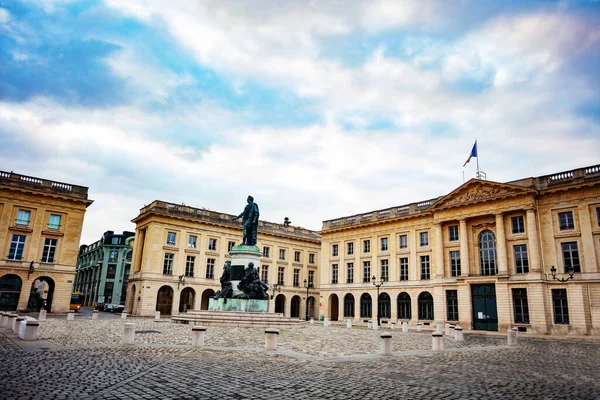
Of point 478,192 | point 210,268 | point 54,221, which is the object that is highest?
point 478,192

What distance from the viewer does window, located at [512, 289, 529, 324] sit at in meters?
36.3

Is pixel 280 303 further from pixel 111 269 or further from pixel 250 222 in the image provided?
pixel 111 269

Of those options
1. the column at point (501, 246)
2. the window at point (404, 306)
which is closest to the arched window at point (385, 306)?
→ the window at point (404, 306)

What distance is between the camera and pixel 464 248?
4131 cm

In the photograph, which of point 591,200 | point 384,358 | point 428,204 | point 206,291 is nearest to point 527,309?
point 591,200

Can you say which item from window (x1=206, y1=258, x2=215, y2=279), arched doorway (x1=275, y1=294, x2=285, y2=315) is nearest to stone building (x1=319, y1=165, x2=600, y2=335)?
arched doorway (x1=275, y1=294, x2=285, y2=315)

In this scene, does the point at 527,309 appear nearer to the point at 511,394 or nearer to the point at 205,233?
the point at 511,394

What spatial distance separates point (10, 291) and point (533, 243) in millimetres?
50280

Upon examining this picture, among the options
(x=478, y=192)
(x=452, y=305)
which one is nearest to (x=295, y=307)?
(x=452, y=305)

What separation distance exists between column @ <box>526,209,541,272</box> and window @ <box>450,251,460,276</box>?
24.1ft

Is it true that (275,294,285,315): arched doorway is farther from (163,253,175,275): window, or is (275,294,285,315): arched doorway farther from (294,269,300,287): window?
(163,253,175,275): window

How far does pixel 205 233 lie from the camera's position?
5347 centimetres

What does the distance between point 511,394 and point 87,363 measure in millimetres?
9965

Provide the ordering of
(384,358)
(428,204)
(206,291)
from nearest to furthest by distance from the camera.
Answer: (384,358), (428,204), (206,291)
